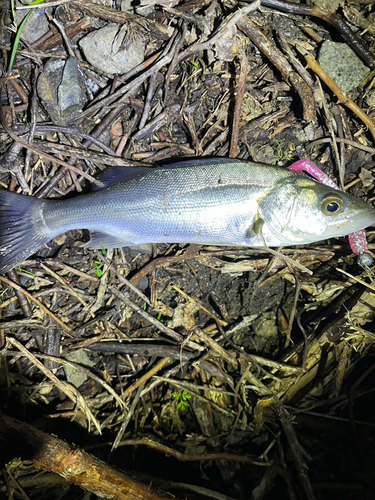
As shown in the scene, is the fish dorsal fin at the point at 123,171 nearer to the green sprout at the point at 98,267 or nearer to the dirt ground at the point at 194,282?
the dirt ground at the point at 194,282

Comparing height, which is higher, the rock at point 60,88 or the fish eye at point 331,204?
the rock at point 60,88

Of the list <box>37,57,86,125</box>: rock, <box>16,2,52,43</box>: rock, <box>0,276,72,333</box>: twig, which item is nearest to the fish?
<box>0,276,72,333</box>: twig

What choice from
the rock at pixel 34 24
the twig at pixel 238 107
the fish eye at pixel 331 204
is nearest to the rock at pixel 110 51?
the rock at pixel 34 24

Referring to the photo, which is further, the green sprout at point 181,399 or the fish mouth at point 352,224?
the green sprout at point 181,399

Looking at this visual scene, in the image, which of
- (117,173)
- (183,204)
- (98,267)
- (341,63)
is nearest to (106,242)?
(98,267)

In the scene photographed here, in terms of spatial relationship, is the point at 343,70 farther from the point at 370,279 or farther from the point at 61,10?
the point at 61,10

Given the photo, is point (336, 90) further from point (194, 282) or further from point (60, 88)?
point (60, 88)
